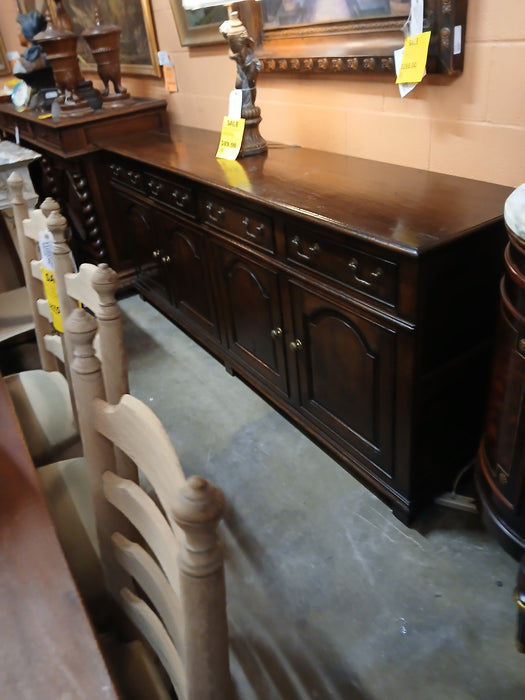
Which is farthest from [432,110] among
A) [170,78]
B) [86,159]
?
[86,159]

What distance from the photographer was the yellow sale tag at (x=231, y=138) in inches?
80.0

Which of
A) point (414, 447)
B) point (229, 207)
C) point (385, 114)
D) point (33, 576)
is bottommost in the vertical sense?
point (414, 447)

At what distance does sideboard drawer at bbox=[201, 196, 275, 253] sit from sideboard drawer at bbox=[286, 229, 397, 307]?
12 cm

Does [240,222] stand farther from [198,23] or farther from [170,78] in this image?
[170,78]

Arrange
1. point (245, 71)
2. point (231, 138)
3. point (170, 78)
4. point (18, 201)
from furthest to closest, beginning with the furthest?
point (170, 78) → point (231, 138) → point (245, 71) → point (18, 201)

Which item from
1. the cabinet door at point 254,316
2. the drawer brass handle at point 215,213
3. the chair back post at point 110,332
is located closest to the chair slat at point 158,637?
the chair back post at point 110,332

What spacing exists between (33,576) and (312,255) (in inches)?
42.3

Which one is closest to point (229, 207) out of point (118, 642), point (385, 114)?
point (385, 114)

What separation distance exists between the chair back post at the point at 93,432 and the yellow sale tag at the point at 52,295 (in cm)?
56

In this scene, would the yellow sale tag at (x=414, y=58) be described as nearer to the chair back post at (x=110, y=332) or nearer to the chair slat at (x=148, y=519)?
the chair back post at (x=110, y=332)

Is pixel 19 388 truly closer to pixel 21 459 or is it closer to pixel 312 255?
pixel 21 459

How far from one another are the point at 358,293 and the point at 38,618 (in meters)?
1.02

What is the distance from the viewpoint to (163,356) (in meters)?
2.65

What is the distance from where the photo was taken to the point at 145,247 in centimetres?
280
